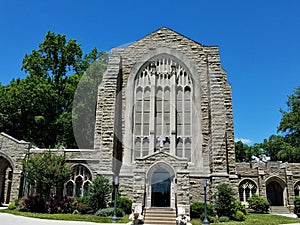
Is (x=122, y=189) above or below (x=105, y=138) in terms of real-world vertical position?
below

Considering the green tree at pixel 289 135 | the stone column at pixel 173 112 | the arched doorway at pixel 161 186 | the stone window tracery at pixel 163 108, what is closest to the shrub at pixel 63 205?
the arched doorway at pixel 161 186

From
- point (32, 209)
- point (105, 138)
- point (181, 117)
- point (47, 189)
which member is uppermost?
point (181, 117)

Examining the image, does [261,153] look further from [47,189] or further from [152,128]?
[47,189]

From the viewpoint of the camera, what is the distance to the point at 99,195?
14.9 m

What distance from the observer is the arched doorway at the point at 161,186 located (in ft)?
48.8

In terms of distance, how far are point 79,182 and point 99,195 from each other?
314 cm

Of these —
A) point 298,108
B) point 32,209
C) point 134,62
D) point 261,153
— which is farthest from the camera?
point 261,153

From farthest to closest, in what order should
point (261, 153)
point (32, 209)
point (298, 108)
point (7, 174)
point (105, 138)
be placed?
point (261, 153), point (298, 108), point (7, 174), point (105, 138), point (32, 209)

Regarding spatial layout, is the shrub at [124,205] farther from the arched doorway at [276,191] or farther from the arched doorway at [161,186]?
the arched doorway at [276,191]

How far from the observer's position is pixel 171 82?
741 inches

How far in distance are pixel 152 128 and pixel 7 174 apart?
1334 cm

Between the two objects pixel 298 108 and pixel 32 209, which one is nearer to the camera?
pixel 32 209

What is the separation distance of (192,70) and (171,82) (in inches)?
65.5

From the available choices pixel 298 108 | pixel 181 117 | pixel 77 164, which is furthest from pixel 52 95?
pixel 298 108
